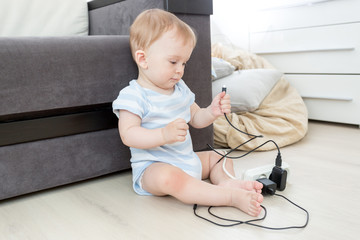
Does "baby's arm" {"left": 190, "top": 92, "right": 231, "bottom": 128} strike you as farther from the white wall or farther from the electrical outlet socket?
the white wall

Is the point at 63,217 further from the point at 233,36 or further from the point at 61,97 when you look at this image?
the point at 233,36

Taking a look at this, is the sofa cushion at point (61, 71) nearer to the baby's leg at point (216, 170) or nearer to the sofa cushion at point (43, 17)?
the baby's leg at point (216, 170)

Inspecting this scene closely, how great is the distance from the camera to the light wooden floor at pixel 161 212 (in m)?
0.78

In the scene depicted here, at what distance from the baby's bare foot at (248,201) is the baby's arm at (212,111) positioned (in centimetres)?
25

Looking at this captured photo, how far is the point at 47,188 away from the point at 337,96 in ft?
4.84

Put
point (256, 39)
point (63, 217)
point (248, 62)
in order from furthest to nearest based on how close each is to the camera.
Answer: point (256, 39) < point (248, 62) < point (63, 217)

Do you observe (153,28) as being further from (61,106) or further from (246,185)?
(246,185)

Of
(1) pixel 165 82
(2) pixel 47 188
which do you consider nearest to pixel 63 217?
(2) pixel 47 188

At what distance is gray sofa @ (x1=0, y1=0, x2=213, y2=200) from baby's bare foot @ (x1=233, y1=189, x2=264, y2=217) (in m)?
0.44

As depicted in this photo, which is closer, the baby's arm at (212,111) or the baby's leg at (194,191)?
the baby's leg at (194,191)

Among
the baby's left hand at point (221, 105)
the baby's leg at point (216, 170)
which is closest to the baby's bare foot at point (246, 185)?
the baby's leg at point (216, 170)

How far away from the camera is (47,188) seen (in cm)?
105

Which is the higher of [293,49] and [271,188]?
[293,49]

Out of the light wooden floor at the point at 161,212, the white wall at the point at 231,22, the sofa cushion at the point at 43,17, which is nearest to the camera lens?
the light wooden floor at the point at 161,212
